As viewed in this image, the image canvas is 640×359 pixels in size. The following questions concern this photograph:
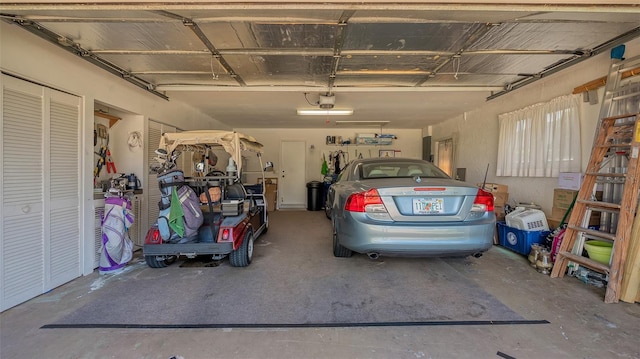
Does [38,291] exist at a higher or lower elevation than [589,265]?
lower

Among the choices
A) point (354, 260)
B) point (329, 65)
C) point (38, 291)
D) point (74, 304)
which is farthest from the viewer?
point (354, 260)

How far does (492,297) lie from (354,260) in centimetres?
156

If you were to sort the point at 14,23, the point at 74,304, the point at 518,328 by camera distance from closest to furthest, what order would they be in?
the point at 518,328
the point at 14,23
the point at 74,304

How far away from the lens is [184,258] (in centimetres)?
392

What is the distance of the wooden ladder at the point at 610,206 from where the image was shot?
8.54 feet

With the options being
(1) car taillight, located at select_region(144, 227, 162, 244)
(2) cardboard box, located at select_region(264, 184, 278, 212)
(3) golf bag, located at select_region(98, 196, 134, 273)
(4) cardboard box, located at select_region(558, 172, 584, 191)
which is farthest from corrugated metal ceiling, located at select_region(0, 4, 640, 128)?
(2) cardboard box, located at select_region(264, 184, 278, 212)

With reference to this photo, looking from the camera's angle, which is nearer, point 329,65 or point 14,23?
point 14,23

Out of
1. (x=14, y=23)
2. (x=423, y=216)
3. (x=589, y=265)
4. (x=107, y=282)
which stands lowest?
(x=107, y=282)

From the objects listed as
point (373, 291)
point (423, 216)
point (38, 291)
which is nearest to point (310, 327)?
point (373, 291)

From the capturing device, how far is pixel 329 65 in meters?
3.42

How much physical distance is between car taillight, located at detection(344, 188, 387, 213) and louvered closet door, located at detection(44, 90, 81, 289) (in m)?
3.02

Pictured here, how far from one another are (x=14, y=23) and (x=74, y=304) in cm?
244

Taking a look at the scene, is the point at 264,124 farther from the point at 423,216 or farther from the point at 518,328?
the point at 518,328

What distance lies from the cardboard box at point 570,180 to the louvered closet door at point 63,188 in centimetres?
591
